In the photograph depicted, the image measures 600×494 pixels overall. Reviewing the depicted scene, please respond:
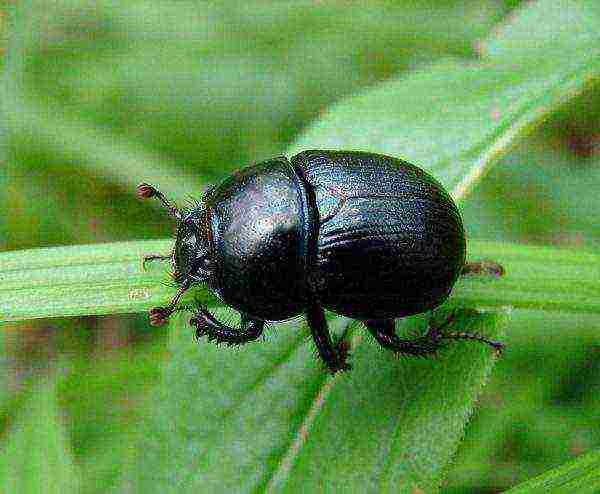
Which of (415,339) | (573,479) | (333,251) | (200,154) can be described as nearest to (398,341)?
(415,339)

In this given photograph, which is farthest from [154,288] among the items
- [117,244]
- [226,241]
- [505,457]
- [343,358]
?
[505,457]

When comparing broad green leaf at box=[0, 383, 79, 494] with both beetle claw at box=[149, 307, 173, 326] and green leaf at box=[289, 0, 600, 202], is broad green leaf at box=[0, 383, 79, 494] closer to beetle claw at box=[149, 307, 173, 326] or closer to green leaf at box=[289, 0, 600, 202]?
beetle claw at box=[149, 307, 173, 326]

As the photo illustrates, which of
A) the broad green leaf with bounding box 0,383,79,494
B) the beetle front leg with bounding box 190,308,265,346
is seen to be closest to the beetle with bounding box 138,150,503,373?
the beetle front leg with bounding box 190,308,265,346

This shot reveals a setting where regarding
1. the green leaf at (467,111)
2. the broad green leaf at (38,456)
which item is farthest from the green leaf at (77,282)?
the broad green leaf at (38,456)

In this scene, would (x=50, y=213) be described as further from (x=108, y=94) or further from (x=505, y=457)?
(x=505, y=457)

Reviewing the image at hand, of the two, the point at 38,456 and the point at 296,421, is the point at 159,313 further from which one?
the point at 38,456

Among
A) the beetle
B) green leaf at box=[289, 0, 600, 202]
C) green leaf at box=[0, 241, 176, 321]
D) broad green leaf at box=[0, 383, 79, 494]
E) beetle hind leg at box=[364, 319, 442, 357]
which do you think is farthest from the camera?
broad green leaf at box=[0, 383, 79, 494]
